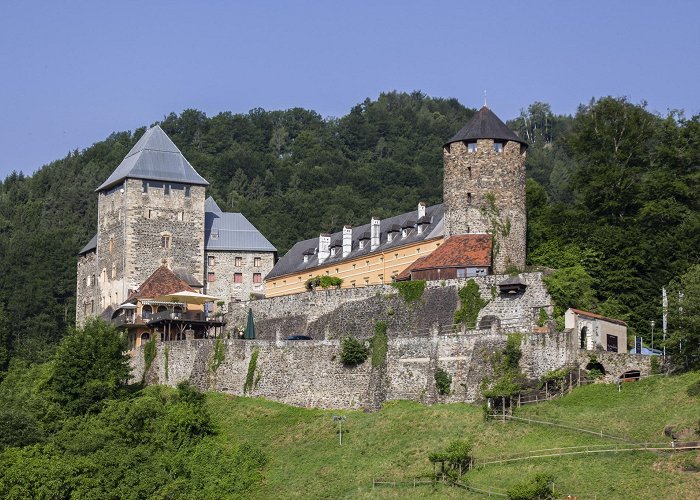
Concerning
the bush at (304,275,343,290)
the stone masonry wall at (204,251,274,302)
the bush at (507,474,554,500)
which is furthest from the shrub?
the stone masonry wall at (204,251,274,302)

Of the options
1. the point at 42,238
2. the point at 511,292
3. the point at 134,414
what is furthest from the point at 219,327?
the point at 42,238

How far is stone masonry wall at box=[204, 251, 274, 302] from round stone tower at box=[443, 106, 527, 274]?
19.4 meters

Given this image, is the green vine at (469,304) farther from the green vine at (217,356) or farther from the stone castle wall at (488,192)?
the green vine at (217,356)

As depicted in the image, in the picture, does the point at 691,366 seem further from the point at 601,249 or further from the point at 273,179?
the point at 273,179

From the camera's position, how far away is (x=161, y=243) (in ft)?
253

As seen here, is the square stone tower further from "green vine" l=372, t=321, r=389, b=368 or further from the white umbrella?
"green vine" l=372, t=321, r=389, b=368

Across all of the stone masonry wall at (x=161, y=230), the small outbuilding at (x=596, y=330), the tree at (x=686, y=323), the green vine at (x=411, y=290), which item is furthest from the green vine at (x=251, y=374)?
the tree at (x=686, y=323)

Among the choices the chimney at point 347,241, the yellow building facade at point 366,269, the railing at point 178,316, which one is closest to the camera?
the railing at point 178,316

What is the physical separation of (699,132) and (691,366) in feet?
59.3

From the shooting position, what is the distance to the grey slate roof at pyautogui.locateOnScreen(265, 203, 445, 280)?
6931 cm

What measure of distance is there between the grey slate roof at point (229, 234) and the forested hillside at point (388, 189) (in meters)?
12.8

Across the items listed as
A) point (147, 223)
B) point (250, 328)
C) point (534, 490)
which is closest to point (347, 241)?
point (147, 223)

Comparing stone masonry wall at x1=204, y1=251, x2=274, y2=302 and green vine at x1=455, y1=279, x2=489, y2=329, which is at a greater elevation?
stone masonry wall at x1=204, y1=251, x2=274, y2=302

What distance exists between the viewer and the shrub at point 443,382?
55.1 metres
